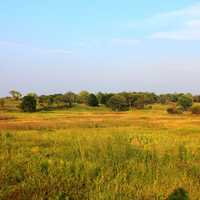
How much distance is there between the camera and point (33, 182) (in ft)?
26.2

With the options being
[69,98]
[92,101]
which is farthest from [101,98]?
[92,101]

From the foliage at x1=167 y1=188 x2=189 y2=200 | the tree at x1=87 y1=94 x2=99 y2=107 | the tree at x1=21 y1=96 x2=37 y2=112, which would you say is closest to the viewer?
the foliage at x1=167 y1=188 x2=189 y2=200

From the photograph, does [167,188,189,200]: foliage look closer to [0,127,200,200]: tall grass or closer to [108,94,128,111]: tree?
[0,127,200,200]: tall grass

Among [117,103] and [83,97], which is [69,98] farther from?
[117,103]

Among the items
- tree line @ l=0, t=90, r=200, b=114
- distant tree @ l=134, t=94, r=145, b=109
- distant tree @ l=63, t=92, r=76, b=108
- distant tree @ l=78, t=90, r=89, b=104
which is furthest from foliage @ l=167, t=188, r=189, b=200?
distant tree @ l=78, t=90, r=89, b=104

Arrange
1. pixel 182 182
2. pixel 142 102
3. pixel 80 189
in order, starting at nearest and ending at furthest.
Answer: pixel 80 189, pixel 182 182, pixel 142 102

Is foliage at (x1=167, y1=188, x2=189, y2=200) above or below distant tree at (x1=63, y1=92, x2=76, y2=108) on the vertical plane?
below

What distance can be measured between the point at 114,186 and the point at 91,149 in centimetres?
469

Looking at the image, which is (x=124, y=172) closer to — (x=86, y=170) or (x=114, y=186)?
(x=86, y=170)

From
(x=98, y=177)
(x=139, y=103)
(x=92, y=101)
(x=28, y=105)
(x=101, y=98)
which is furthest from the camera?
(x=101, y=98)

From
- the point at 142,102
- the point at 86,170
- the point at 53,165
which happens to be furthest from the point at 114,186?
the point at 142,102

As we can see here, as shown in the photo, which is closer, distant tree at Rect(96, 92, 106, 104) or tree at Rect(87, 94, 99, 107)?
tree at Rect(87, 94, 99, 107)

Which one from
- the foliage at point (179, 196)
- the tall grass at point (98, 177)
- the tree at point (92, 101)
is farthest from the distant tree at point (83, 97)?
the foliage at point (179, 196)

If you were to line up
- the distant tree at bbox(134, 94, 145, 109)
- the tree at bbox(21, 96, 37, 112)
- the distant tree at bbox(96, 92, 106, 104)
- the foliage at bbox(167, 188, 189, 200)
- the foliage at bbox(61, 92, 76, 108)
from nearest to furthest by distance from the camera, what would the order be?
the foliage at bbox(167, 188, 189, 200) < the tree at bbox(21, 96, 37, 112) < the foliage at bbox(61, 92, 76, 108) < the distant tree at bbox(134, 94, 145, 109) < the distant tree at bbox(96, 92, 106, 104)
